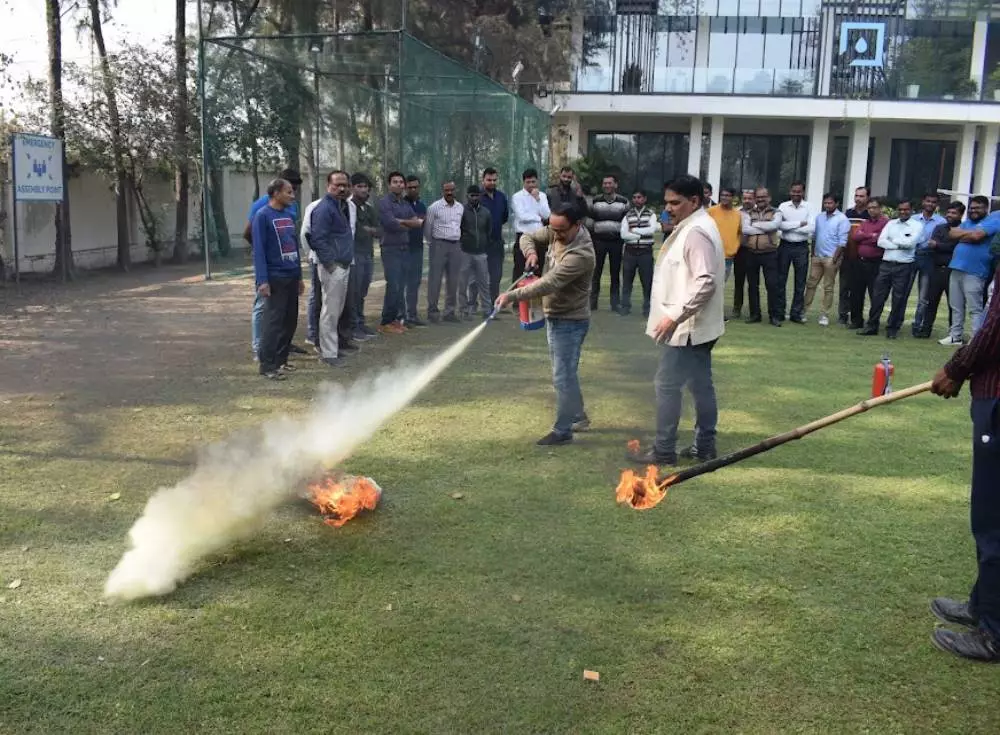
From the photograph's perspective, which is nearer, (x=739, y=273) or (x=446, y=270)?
(x=446, y=270)

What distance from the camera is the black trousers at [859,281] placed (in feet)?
42.6

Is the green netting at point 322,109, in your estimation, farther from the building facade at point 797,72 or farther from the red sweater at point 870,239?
the building facade at point 797,72

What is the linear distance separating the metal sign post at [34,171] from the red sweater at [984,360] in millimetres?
14664

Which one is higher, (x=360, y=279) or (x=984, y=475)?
(x=360, y=279)

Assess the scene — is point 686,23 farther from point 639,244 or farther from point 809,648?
point 809,648

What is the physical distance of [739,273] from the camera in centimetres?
1390

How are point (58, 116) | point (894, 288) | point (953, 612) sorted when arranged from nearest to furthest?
point (953, 612) → point (894, 288) → point (58, 116)

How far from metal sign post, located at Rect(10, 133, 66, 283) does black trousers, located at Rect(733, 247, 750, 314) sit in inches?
466

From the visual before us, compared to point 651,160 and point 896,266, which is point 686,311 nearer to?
point 896,266

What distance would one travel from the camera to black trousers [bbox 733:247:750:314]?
1348cm

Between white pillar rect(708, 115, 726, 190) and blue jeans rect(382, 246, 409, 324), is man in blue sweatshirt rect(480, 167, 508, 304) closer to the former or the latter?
blue jeans rect(382, 246, 409, 324)

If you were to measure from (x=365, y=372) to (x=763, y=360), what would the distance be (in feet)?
16.2

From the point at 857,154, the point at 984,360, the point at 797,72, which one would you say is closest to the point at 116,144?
the point at 984,360

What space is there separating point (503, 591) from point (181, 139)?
636 inches
